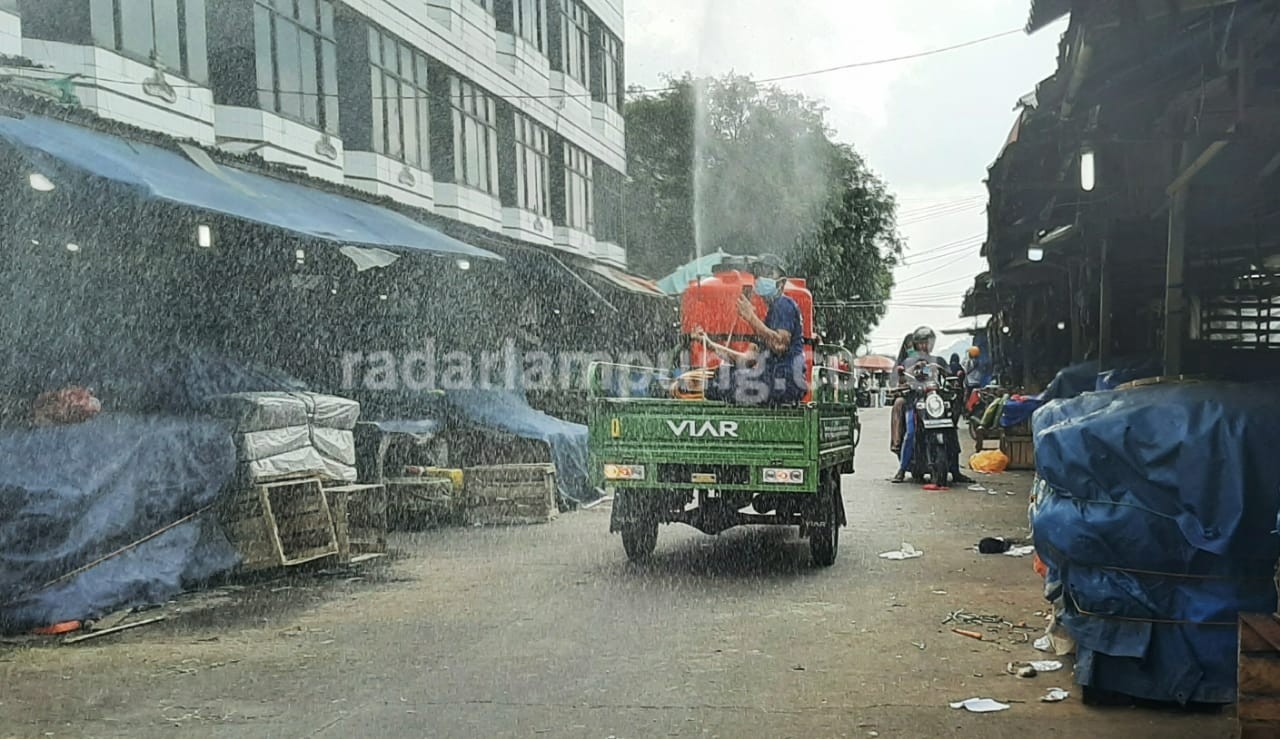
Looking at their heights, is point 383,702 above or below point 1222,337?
below

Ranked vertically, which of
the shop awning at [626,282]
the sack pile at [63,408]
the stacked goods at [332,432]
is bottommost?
the stacked goods at [332,432]

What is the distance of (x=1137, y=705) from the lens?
482 centimetres

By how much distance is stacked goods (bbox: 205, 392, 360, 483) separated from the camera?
26.9 feet

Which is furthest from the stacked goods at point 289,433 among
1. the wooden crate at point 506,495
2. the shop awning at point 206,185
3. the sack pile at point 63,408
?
the wooden crate at point 506,495

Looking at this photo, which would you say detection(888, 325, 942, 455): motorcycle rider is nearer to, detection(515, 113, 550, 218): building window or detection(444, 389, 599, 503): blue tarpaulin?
detection(444, 389, 599, 503): blue tarpaulin

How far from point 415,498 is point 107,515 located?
4.14 m

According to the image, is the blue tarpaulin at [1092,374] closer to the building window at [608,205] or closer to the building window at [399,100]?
the building window at [399,100]

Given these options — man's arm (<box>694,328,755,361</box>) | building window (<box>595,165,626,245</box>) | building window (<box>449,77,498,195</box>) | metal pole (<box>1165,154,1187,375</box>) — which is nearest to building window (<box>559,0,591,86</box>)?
building window (<box>449,77,498,195</box>)

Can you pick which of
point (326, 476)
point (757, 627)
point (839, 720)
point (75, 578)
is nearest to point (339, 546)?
point (326, 476)

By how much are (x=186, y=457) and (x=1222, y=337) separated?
30.4 ft

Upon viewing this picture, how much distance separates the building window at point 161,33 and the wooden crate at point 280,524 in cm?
510

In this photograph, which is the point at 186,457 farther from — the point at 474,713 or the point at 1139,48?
the point at 1139,48

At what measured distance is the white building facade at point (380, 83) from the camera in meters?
10.8

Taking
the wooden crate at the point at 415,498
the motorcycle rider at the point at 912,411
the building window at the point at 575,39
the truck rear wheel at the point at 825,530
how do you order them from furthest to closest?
the building window at the point at 575,39 → the motorcycle rider at the point at 912,411 → the wooden crate at the point at 415,498 → the truck rear wheel at the point at 825,530
